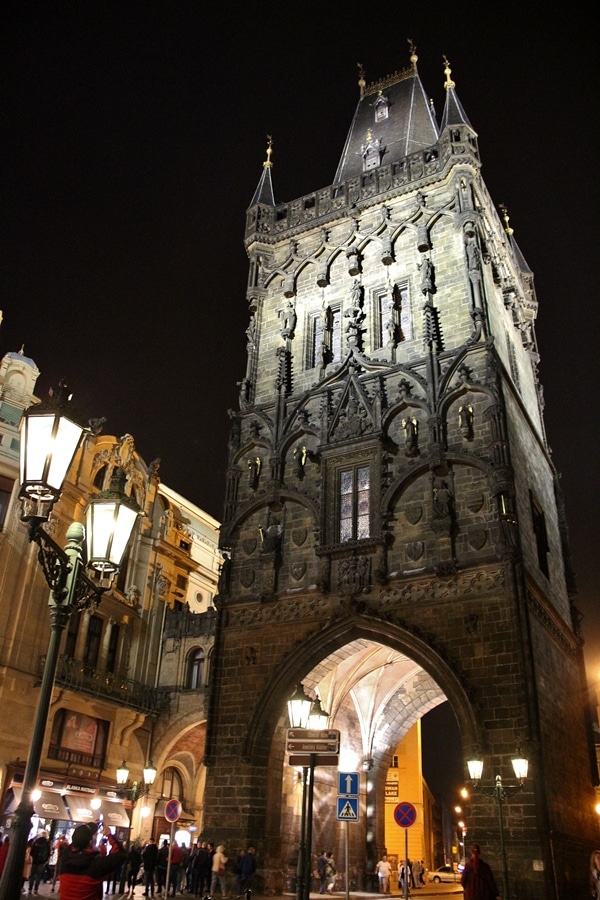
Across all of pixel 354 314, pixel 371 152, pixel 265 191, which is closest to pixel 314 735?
pixel 354 314

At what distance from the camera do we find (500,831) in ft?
47.8

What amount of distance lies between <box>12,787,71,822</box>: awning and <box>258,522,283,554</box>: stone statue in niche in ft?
36.1

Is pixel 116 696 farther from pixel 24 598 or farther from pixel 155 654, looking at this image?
pixel 24 598

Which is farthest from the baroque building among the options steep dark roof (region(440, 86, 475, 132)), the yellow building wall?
steep dark roof (region(440, 86, 475, 132))

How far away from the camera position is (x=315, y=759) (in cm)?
1044

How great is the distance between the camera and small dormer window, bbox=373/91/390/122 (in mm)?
32844

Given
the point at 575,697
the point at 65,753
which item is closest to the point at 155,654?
the point at 65,753

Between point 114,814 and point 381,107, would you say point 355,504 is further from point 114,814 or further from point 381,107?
point 381,107

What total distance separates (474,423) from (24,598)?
15.7 metres

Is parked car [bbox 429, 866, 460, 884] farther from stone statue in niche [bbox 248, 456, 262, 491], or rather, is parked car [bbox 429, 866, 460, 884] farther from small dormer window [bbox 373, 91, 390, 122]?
small dormer window [bbox 373, 91, 390, 122]

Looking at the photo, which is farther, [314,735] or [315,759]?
[314,735]

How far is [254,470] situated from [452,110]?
14.8 m

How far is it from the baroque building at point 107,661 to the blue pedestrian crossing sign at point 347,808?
31.2 feet

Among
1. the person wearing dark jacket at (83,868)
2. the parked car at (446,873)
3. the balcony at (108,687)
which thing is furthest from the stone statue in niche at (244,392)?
the parked car at (446,873)
